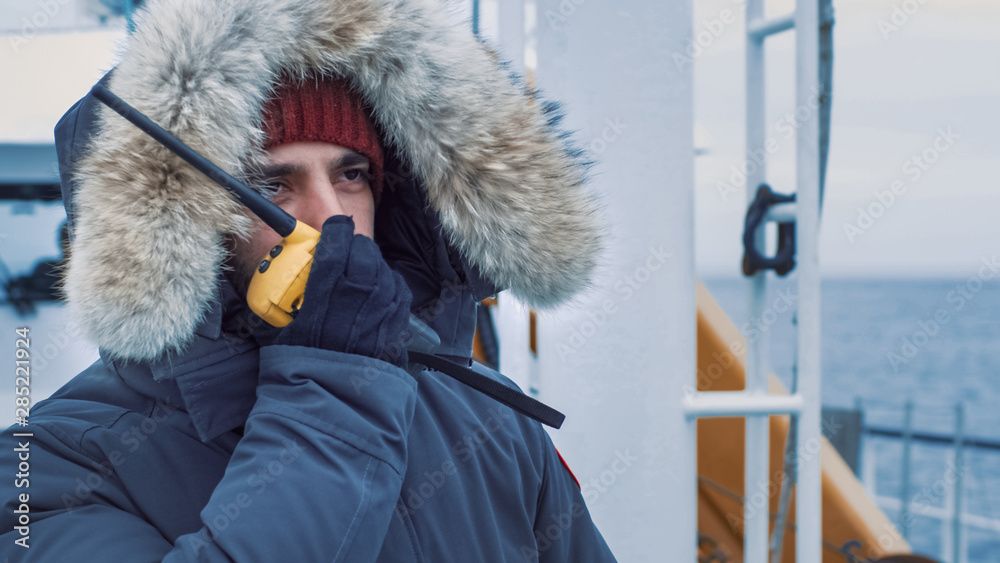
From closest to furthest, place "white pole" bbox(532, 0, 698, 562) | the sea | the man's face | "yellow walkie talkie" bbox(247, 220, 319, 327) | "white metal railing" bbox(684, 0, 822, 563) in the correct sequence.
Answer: "yellow walkie talkie" bbox(247, 220, 319, 327)
the man's face
"white pole" bbox(532, 0, 698, 562)
"white metal railing" bbox(684, 0, 822, 563)
the sea

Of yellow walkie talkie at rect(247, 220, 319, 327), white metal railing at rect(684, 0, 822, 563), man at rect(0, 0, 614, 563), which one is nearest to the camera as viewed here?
man at rect(0, 0, 614, 563)

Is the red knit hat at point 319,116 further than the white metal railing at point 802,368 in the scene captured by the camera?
No

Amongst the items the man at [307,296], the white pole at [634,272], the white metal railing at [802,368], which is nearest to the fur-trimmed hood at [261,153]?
the man at [307,296]

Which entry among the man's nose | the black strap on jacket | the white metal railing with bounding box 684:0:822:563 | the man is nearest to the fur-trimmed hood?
the man

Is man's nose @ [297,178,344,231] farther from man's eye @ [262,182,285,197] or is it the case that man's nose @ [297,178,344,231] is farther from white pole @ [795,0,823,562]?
white pole @ [795,0,823,562]

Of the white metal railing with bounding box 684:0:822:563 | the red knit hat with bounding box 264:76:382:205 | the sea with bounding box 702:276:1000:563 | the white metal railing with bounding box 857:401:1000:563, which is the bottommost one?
the sea with bounding box 702:276:1000:563

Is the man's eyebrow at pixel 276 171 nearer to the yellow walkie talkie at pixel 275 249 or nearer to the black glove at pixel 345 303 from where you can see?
the yellow walkie talkie at pixel 275 249

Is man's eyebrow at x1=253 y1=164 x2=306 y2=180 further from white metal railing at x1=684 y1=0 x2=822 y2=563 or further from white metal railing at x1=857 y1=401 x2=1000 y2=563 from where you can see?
white metal railing at x1=857 y1=401 x2=1000 y2=563

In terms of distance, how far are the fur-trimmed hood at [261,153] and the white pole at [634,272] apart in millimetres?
316

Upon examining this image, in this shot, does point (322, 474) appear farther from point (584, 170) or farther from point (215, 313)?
point (584, 170)

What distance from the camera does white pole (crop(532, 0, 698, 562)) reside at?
1706mm

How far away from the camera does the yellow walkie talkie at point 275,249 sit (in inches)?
40.1

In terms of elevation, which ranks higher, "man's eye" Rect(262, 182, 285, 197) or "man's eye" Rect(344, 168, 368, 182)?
"man's eye" Rect(344, 168, 368, 182)

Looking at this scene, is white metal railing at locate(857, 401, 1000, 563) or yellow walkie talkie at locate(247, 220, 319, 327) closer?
yellow walkie talkie at locate(247, 220, 319, 327)
